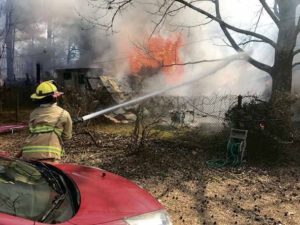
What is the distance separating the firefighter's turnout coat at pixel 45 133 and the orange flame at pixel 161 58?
14114 millimetres

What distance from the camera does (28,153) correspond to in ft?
15.7

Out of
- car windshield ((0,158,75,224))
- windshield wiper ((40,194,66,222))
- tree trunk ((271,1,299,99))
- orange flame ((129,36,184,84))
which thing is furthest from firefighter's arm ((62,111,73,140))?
orange flame ((129,36,184,84))

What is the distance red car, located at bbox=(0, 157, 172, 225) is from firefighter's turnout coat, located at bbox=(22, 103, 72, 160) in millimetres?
921

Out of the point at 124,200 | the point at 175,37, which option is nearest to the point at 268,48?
the point at 175,37

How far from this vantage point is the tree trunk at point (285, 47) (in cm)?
905

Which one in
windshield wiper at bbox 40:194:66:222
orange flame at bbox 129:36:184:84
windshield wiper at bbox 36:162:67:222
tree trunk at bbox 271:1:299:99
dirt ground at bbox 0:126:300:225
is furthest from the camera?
orange flame at bbox 129:36:184:84

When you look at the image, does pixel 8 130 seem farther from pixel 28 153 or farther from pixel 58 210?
pixel 58 210

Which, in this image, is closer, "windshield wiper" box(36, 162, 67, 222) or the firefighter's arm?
"windshield wiper" box(36, 162, 67, 222)

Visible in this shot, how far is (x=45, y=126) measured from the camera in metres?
4.77

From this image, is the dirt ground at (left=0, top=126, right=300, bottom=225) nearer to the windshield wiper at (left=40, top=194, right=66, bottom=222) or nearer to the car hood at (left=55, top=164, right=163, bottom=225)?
the car hood at (left=55, top=164, right=163, bottom=225)

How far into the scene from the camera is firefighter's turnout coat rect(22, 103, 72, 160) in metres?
4.76

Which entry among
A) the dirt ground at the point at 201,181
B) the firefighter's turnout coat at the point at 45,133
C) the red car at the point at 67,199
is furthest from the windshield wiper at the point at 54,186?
the dirt ground at the point at 201,181

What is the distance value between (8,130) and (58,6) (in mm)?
19385

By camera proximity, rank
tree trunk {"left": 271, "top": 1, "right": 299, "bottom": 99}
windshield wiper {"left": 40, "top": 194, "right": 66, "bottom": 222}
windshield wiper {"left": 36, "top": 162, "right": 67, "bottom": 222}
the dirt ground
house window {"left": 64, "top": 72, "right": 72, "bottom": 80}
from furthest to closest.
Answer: house window {"left": 64, "top": 72, "right": 72, "bottom": 80}, tree trunk {"left": 271, "top": 1, "right": 299, "bottom": 99}, the dirt ground, windshield wiper {"left": 36, "top": 162, "right": 67, "bottom": 222}, windshield wiper {"left": 40, "top": 194, "right": 66, "bottom": 222}
